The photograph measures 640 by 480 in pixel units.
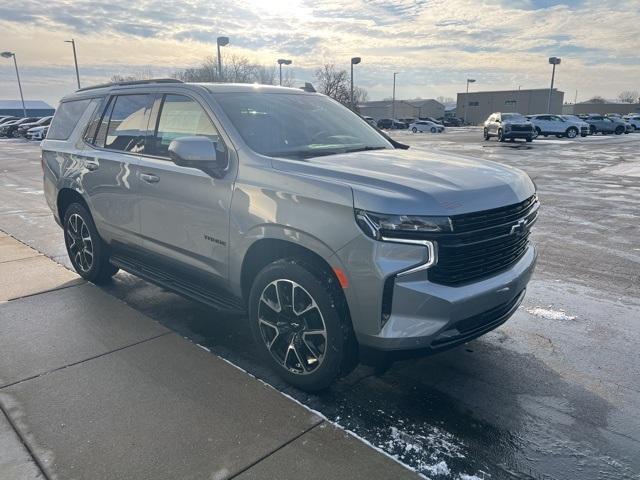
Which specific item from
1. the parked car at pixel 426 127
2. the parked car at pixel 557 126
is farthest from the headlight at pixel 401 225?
the parked car at pixel 426 127

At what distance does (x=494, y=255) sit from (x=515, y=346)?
130cm

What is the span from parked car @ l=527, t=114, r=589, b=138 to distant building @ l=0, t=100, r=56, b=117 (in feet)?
320

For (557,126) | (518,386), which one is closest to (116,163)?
(518,386)

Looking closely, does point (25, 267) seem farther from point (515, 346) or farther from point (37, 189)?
point (37, 189)

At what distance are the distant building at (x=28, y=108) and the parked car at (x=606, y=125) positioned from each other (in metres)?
99.1

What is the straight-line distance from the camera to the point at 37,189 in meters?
13.1

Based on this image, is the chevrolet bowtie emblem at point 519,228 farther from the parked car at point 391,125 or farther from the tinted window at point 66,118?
the parked car at point 391,125

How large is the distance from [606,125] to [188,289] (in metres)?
46.4

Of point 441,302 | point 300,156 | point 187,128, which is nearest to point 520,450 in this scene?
point 441,302

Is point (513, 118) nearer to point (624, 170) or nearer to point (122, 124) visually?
point (624, 170)

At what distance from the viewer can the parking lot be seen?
2.71 meters

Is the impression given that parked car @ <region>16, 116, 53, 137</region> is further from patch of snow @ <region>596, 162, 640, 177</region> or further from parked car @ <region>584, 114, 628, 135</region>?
parked car @ <region>584, 114, 628, 135</region>

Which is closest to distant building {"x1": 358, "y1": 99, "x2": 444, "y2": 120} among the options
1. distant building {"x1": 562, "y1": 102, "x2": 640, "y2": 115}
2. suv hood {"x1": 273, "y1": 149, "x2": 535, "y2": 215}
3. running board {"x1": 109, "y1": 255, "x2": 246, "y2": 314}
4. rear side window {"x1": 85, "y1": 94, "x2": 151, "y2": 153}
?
distant building {"x1": 562, "y1": 102, "x2": 640, "y2": 115}

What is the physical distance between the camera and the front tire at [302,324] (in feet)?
9.72
